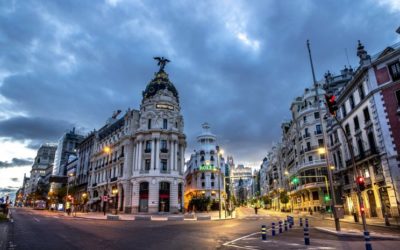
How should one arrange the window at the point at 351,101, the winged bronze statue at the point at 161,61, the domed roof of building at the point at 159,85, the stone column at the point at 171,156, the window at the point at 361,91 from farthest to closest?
the winged bronze statue at the point at 161,61
the domed roof of building at the point at 159,85
the stone column at the point at 171,156
the window at the point at 351,101
the window at the point at 361,91

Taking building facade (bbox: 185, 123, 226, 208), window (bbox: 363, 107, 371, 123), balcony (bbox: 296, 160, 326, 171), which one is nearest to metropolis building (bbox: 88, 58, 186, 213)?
balcony (bbox: 296, 160, 326, 171)

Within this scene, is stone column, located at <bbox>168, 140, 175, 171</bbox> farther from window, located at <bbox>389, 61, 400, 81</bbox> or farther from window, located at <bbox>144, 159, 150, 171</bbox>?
window, located at <bbox>389, 61, 400, 81</bbox>

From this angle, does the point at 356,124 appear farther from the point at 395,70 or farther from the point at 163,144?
the point at 163,144

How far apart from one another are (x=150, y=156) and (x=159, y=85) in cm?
1621

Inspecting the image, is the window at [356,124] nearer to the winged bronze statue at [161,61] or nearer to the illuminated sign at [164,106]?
the illuminated sign at [164,106]

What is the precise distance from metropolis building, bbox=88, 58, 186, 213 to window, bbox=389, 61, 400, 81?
38.8 metres

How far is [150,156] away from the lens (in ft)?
182

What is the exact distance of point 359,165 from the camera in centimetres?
3422

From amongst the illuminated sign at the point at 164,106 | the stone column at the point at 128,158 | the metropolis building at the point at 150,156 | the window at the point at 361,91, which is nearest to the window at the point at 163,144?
the metropolis building at the point at 150,156

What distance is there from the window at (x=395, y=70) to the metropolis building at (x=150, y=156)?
38785 mm

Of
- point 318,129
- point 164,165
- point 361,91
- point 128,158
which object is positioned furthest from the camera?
point 128,158

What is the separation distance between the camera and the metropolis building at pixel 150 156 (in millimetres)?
53188

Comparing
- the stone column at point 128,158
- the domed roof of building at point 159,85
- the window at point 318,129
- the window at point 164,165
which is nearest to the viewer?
the window at point 164,165

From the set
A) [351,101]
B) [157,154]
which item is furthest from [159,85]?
[351,101]
